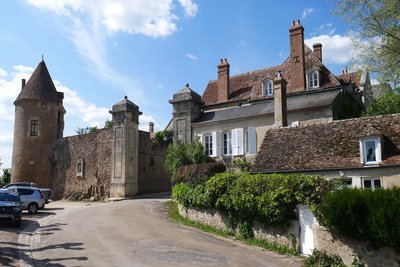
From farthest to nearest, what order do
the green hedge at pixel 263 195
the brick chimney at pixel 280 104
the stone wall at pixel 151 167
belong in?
→ the stone wall at pixel 151 167 < the brick chimney at pixel 280 104 < the green hedge at pixel 263 195

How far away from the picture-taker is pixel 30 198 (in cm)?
2028

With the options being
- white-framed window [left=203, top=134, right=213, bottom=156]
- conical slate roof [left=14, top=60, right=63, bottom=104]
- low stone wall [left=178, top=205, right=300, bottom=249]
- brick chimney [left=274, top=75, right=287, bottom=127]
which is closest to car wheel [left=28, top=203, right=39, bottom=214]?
low stone wall [left=178, top=205, right=300, bottom=249]

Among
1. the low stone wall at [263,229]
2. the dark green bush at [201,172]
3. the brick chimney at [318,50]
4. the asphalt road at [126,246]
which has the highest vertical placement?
the brick chimney at [318,50]

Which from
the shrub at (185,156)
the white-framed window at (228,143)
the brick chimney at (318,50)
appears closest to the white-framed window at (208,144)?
the shrub at (185,156)

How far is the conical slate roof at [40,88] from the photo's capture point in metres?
33.2

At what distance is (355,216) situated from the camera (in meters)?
10.1

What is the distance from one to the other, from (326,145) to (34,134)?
25922 millimetres

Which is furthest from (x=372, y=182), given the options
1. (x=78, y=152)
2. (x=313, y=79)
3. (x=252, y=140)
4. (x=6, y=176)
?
(x=6, y=176)

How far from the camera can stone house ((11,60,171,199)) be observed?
27422 millimetres

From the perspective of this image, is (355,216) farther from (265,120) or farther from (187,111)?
(187,111)

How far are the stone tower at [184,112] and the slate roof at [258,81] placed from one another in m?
3.85

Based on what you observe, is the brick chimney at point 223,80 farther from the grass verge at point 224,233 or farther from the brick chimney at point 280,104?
the grass verge at point 224,233

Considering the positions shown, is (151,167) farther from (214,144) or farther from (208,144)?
(214,144)

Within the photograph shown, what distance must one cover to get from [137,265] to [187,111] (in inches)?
690
